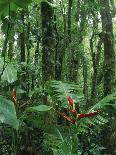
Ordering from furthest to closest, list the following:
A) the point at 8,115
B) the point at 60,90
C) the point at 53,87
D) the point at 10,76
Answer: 1. the point at 53,87
2. the point at 60,90
3. the point at 10,76
4. the point at 8,115

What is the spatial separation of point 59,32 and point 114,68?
5.88 ft

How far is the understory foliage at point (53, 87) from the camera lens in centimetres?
357

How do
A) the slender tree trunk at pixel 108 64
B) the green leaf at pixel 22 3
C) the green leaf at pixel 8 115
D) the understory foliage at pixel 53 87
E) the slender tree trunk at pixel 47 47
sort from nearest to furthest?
the green leaf at pixel 8 115 < the green leaf at pixel 22 3 < the understory foliage at pixel 53 87 < the slender tree trunk at pixel 47 47 < the slender tree trunk at pixel 108 64

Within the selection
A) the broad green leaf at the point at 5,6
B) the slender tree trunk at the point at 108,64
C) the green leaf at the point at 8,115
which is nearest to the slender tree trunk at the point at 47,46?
the broad green leaf at the point at 5,6

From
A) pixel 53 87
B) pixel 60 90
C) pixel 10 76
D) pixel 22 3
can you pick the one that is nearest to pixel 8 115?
pixel 22 3

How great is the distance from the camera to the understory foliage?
3568 mm

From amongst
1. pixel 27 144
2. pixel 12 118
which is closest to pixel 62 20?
pixel 27 144

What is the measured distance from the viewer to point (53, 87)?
4570 millimetres

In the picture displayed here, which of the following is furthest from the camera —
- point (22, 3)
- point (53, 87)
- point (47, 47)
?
point (47, 47)

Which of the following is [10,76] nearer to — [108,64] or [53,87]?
[53,87]

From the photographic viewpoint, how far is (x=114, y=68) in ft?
32.8

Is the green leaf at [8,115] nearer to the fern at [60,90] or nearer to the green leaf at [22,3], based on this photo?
the green leaf at [22,3]

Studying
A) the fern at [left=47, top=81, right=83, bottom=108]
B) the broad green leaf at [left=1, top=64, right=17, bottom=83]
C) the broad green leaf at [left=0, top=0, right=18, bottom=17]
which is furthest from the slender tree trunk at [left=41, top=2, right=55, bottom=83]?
the broad green leaf at [left=0, top=0, right=18, bottom=17]

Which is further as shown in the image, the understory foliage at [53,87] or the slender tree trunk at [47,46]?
the slender tree trunk at [47,46]
